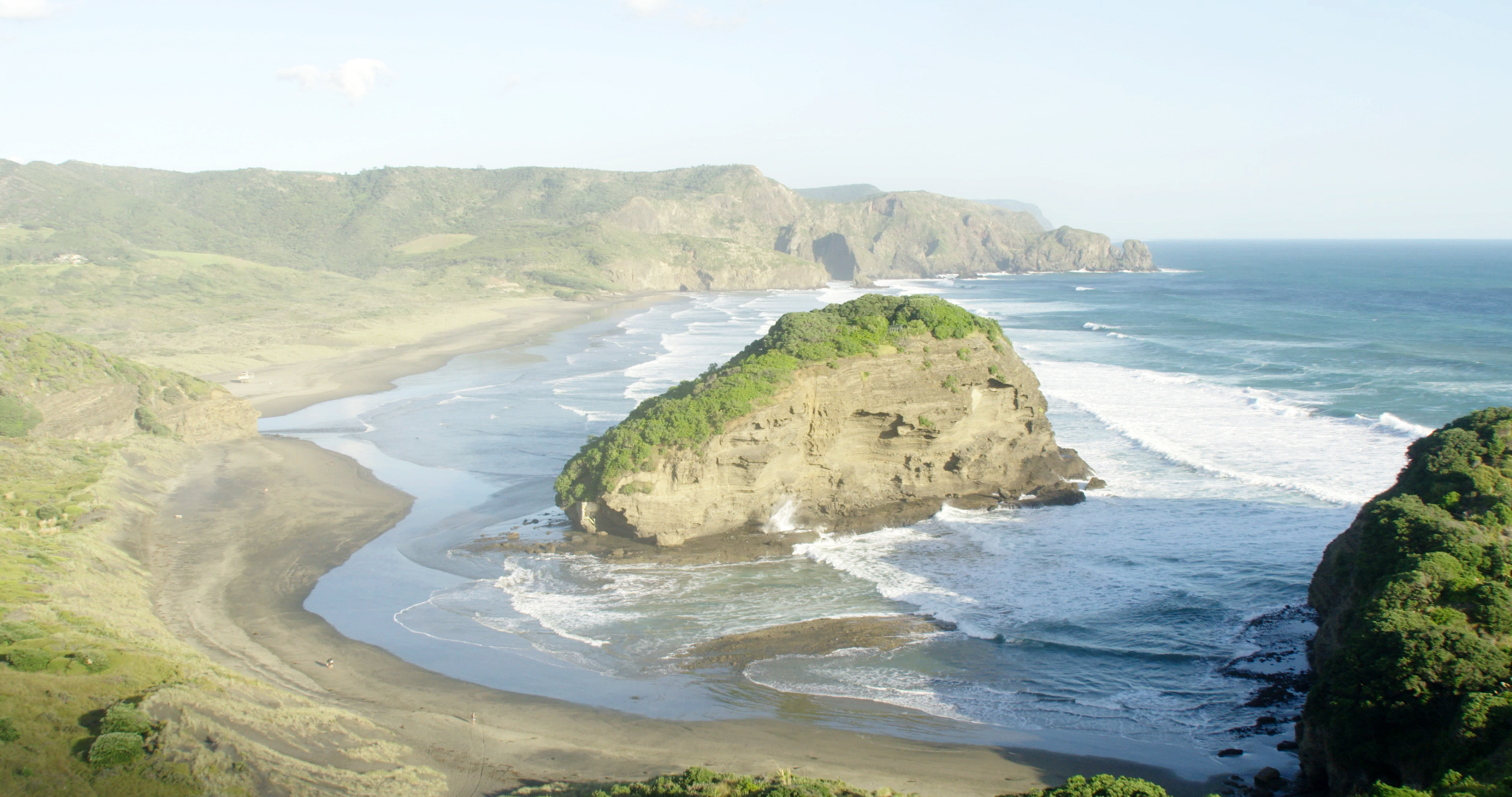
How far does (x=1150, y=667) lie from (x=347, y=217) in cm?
17671

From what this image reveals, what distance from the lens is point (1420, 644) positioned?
1312cm

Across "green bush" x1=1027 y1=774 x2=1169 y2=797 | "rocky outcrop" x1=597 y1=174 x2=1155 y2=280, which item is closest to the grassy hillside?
"green bush" x1=1027 y1=774 x2=1169 y2=797

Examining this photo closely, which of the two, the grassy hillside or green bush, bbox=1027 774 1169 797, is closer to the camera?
green bush, bbox=1027 774 1169 797

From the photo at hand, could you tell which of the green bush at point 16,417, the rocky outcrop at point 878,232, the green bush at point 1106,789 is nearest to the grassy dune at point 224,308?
the green bush at point 16,417

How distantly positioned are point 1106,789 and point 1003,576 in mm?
12563

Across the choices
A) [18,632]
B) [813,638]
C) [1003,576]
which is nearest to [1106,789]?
[813,638]

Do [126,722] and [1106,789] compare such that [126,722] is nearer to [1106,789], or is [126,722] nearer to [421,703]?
[421,703]

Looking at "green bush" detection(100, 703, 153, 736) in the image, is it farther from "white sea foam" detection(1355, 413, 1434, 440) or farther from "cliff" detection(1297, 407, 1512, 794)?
"white sea foam" detection(1355, 413, 1434, 440)

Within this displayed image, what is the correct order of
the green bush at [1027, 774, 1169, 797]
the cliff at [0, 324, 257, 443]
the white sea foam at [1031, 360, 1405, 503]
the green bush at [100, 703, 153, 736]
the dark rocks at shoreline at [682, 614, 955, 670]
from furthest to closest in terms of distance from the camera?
the cliff at [0, 324, 257, 443] < the white sea foam at [1031, 360, 1405, 503] < the dark rocks at shoreline at [682, 614, 955, 670] < the green bush at [100, 703, 153, 736] < the green bush at [1027, 774, 1169, 797]

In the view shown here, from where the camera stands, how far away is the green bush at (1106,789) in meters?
11.1

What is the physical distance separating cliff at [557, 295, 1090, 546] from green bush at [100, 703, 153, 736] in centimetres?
1281

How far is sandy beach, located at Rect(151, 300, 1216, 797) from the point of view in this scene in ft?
49.8

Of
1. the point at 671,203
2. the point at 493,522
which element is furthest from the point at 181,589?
the point at 671,203

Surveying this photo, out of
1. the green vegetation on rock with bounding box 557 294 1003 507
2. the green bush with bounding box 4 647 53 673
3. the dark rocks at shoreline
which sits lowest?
the dark rocks at shoreline
